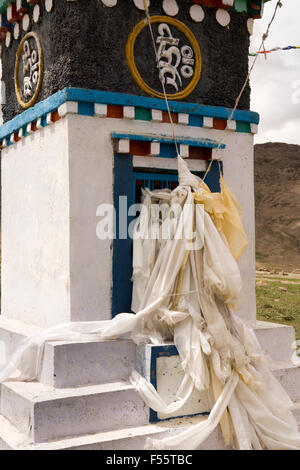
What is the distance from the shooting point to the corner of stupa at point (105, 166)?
13.8ft

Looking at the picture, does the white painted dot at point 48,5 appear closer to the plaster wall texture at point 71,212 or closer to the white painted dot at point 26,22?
the white painted dot at point 26,22

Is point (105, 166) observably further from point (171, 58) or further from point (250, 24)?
point (250, 24)

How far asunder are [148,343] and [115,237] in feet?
3.18

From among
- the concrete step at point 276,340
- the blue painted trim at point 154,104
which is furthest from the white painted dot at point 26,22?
the concrete step at point 276,340

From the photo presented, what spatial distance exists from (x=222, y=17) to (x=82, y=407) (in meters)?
3.76

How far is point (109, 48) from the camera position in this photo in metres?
4.85

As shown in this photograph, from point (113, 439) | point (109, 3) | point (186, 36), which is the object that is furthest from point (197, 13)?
point (113, 439)

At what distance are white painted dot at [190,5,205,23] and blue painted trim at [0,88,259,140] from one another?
2.65ft

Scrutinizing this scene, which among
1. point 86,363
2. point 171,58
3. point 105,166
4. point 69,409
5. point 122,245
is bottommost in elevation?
point 69,409

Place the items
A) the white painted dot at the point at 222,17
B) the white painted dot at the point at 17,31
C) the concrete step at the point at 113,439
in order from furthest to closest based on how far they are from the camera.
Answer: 1. the white painted dot at the point at 17,31
2. the white painted dot at the point at 222,17
3. the concrete step at the point at 113,439

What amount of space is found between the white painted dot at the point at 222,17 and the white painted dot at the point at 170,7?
46 cm

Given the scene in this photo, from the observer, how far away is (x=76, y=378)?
14.0ft
